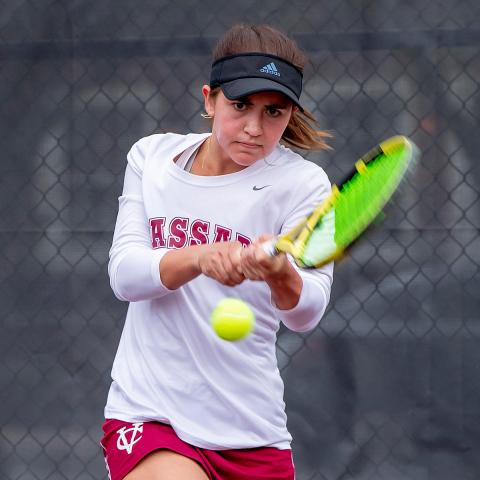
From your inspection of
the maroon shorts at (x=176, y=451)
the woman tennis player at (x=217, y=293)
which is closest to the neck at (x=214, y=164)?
the woman tennis player at (x=217, y=293)

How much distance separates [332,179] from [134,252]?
5.77 ft

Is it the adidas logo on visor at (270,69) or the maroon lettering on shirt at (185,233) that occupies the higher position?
the adidas logo on visor at (270,69)

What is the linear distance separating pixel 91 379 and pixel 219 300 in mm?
1894

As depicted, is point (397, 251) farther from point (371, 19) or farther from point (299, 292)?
point (299, 292)

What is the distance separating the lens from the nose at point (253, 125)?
2121 mm

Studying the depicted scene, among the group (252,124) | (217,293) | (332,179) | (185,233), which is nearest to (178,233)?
(185,233)

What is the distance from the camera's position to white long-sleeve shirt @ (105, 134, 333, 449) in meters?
2.18

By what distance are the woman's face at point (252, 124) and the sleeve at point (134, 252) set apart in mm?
253

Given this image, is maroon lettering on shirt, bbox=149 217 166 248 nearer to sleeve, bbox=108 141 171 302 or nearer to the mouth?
sleeve, bbox=108 141 171 302

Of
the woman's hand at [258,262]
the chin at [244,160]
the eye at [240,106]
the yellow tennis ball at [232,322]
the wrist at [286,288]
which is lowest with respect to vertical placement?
the yellow tennis ball at [232,322]

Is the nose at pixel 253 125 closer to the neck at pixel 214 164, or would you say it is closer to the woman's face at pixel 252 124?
the woman's face at pixel 252 124

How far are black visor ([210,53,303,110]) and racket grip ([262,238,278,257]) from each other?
36 centimetres

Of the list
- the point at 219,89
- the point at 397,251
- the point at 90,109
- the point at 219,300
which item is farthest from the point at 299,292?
the point at 90,109

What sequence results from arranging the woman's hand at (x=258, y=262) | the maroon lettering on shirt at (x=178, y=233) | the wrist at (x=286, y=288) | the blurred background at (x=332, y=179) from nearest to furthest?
the woman's hand at (x=258, y=262), the wrist at (x=286, y=288), the maroon lettering on shirt at (x=178, y=233), the blurred background at (x=332, y=179)
